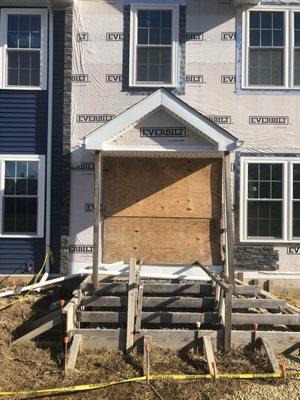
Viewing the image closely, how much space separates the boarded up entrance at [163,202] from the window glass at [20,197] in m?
1.69

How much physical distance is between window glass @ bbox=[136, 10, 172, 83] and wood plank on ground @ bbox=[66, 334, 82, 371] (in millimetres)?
6181

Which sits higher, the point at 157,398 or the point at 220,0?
the point at 220,0

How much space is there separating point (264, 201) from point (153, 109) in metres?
3.55

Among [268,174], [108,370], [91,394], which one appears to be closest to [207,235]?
[268,174]

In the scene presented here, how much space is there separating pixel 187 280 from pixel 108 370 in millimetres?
3974

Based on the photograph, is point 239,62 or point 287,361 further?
point 239,62

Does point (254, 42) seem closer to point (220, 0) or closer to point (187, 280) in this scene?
point (220, 0)

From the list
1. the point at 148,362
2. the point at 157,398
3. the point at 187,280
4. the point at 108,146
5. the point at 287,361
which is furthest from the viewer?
the point at 187,280

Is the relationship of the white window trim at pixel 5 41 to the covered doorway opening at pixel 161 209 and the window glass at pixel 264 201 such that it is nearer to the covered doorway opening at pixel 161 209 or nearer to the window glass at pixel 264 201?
the covered doorway opening at pixel 161 209

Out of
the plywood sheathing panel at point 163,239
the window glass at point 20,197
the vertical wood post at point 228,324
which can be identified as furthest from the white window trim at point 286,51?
the vertical wood post at point 228,324

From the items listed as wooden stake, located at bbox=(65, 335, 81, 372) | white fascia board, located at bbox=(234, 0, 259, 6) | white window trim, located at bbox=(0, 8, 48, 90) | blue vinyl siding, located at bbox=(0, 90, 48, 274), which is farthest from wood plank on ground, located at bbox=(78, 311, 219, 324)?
white fascia board, located at bbox=(234, 0, 259, 6)

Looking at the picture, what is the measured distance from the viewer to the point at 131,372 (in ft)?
21.0

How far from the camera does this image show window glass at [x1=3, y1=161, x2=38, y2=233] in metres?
10.7

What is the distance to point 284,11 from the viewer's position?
10602 millimetres
